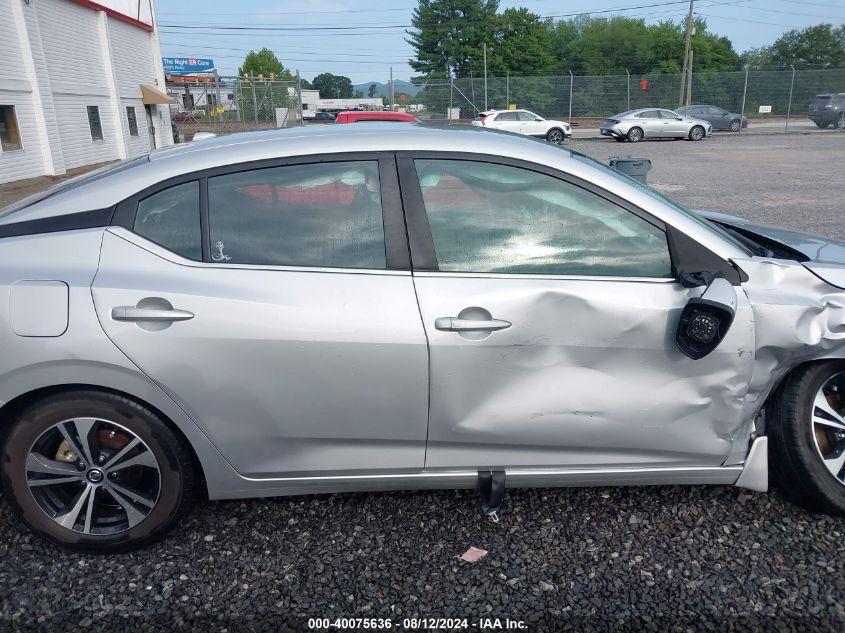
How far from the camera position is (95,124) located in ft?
74.6

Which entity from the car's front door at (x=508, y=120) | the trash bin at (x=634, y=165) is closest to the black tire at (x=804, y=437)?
the trash bin at (x=634, y=165)

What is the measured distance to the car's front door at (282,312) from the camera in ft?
7.98

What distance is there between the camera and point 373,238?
256 cm

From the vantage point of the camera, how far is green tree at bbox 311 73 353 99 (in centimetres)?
11181

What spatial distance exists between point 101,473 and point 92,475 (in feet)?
0.12

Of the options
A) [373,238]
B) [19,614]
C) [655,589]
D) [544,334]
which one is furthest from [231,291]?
[655,589]

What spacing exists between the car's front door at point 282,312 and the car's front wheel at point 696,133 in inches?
1214

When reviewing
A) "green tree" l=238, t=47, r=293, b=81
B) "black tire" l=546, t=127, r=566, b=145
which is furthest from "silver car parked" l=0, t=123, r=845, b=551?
"green tree" l=238, t=47, r=293, b=81

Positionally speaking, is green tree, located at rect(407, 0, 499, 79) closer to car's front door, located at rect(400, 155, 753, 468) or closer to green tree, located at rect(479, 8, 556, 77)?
green tree, located at rect(479, 8, 556, 77)

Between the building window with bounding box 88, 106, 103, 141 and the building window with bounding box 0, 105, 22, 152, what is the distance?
5024 millimetres

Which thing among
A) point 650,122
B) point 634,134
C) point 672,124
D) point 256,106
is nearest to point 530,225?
point 634,134

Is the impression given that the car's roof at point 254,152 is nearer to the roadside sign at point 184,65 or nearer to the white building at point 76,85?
the white building at point 76,85

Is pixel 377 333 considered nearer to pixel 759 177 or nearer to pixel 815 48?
pixel 759 177

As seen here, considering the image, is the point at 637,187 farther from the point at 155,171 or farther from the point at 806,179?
the point at 806,179
